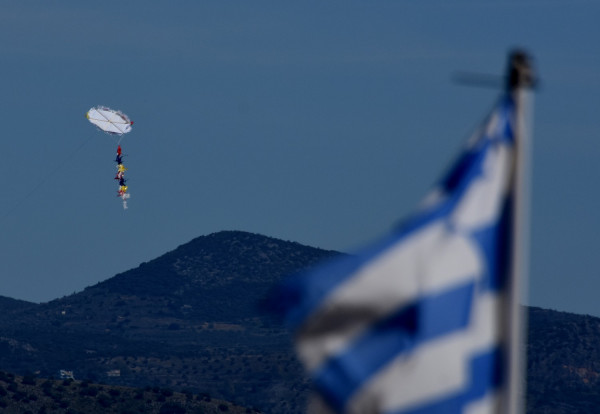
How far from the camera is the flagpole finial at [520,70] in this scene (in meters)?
14.0

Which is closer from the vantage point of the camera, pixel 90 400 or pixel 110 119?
pixel 110 119

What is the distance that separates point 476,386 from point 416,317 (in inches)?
27.8

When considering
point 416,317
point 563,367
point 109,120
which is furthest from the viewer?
point 563,367

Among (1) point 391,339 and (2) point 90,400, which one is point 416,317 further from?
(2) point 90,400

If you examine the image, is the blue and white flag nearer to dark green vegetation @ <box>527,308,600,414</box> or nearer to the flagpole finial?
the flagpole finial

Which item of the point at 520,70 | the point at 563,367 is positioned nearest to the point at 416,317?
the point at 520,70

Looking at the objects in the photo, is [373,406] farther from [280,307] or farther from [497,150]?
[497,150]

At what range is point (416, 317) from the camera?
13.9 m

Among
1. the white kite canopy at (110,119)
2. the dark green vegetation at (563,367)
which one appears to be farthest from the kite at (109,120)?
the dark green vegetation at (563,367)

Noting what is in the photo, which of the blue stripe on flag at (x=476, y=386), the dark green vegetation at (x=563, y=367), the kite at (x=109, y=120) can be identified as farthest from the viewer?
the dark green vegetation at (x=563, y=367)

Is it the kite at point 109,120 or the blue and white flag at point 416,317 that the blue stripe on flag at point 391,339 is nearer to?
the blue and white flag at point 416,317

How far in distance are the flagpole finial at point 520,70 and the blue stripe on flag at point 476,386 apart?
2029mm

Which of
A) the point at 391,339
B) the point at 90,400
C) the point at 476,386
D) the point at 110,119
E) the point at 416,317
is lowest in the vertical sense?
the point at 476,386

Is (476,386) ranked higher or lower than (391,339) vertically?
lower
